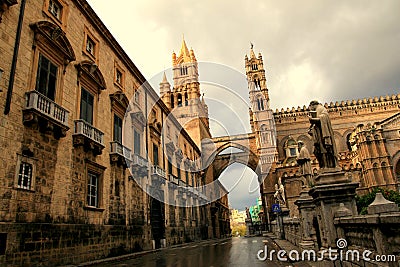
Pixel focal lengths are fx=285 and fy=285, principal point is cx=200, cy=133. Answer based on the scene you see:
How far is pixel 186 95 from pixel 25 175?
1712 inches

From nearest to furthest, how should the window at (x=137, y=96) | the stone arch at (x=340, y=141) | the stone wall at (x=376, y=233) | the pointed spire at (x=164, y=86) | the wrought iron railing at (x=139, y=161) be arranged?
the stone wall at (x=376, y=233) < the wrought iron railing at (x=139, y=161) < the window at (x=137, y=96) < the stone arch at (x=340, y=141) < the pointed spire at (x=164, y=86)

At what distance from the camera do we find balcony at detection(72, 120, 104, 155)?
12.3 m

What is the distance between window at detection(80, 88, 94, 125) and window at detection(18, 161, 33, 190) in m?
4.15

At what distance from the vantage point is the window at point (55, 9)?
40.5 feet

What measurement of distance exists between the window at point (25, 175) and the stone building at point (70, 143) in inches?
1.3

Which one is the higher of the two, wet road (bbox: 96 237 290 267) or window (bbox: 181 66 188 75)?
window (bbox: 181 66 188 75)

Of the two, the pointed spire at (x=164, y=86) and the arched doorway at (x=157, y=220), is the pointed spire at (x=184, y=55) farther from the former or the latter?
the arched doorway at (x=157, y=220)

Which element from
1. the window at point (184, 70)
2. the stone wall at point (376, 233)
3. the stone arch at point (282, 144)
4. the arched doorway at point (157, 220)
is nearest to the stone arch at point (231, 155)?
the stone arch at point (282, 144)

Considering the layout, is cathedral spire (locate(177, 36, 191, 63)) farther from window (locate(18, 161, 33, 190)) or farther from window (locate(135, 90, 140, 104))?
window (locate(18, 161, 33, 190))

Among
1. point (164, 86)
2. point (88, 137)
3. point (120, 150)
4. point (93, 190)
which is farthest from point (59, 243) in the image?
point (164, 86)

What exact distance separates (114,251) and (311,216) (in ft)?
32.3

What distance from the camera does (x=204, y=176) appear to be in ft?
150

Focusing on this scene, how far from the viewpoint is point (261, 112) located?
52531mm

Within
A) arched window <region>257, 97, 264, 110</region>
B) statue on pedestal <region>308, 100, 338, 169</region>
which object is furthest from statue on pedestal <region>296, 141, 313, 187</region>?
arched window <region>257, 97, 264, 110</region>
